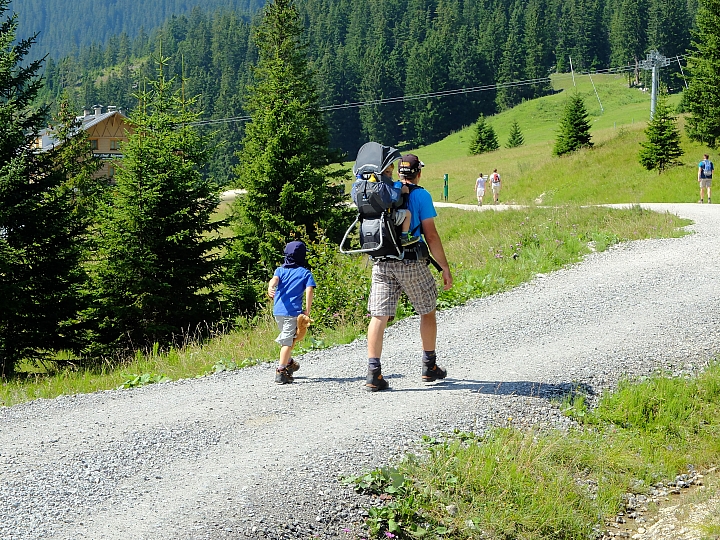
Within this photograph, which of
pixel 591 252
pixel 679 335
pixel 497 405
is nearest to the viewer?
pixel 497 405

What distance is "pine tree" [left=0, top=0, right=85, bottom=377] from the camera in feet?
51.5

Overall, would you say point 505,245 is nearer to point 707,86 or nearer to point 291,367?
point 291,367

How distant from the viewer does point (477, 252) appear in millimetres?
16312

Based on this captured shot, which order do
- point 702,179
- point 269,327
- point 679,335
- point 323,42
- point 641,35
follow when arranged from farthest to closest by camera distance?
point 323,42
point 641,35
point 702,179
point 269,327
point 679,335

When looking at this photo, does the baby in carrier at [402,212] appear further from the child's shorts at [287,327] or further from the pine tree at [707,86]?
the pine tree at [707,86]

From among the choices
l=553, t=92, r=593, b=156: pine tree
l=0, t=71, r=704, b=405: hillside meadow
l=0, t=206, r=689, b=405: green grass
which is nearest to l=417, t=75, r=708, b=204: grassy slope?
l=0, t=71, r=704, b=405: hillside meadow

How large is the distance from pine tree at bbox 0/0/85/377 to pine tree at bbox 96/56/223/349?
2.34ft

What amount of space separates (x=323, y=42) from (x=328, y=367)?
171 m

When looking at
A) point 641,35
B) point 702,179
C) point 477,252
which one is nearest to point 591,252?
point 477,252

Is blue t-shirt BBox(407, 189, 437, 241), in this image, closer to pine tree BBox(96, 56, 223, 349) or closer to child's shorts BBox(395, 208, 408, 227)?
child's shorts BBox(395, 208, 408, 227)

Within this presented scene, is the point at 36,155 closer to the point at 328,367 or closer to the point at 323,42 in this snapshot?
the point at 328,367

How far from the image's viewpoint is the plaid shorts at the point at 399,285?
23.6ft

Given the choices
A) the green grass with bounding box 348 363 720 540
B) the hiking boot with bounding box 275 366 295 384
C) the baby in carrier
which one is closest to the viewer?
the green grass with bounding box 348 363 720 540

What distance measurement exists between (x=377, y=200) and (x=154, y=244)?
10.8m
